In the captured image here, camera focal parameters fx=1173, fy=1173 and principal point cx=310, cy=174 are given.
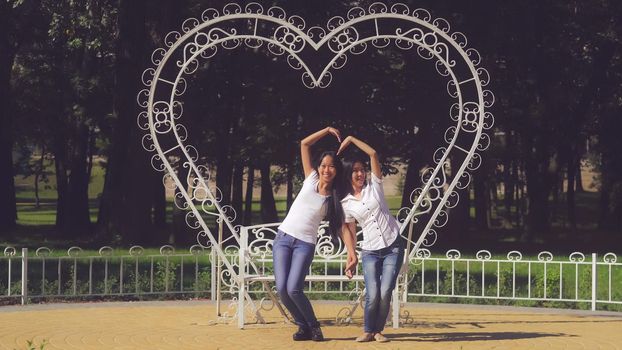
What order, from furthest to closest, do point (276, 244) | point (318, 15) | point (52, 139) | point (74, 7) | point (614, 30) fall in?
point (52, 139) < point (614, 30) < point (318, 15) < point (74, 7) < point (276, 244)

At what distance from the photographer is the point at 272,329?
1206 cm

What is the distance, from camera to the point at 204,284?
1579 centimetres

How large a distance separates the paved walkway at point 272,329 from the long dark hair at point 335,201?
1114 millimetres

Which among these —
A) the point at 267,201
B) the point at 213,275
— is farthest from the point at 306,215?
the point at 267,201

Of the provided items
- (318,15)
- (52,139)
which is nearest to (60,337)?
(318,15)

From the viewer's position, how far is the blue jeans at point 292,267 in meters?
10.6

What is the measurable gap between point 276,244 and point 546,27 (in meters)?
21.2

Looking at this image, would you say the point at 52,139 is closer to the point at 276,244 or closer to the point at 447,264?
the point at 447,264

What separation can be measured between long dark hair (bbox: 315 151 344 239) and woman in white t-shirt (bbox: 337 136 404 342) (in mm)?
49

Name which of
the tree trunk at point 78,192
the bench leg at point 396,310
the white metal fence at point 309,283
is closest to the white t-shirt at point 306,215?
the bench leg at point 396,310

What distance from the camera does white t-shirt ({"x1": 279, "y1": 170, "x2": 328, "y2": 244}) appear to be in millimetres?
10711

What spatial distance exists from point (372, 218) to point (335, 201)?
39 cm

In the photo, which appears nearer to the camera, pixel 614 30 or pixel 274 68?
pixel 274 68

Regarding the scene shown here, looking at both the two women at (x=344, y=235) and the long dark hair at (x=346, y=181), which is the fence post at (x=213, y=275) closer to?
the two women at (x=344, y=235)
